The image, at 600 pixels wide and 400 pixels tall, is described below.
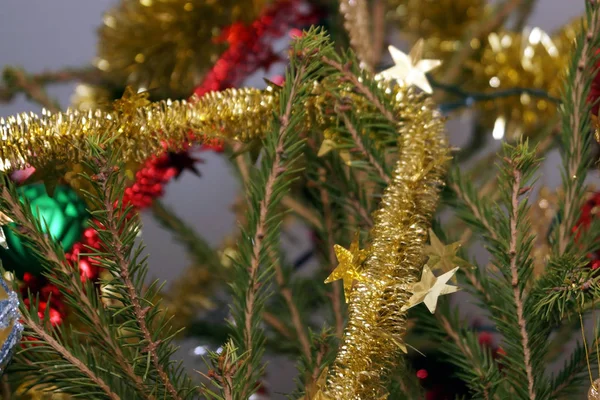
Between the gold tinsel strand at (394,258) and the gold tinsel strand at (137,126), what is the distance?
0.30 feet

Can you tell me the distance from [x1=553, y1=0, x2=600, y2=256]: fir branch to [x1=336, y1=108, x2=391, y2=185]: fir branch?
115 mm

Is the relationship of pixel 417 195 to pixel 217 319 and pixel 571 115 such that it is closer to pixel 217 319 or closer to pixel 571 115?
pixel 571 115

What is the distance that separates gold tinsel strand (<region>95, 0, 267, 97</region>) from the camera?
0.60 m

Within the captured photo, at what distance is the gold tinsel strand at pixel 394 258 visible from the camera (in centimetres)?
30

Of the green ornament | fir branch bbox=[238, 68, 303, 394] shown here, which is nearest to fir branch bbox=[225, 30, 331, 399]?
fir branch bbox=[238, 68, 303, 394]

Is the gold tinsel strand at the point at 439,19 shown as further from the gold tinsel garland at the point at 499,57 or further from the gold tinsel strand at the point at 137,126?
the gold tinsel strand at the point at 137,126

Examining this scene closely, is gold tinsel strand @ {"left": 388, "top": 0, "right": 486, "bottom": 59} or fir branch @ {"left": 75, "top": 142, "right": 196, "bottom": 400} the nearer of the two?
fir branch @ {"left": 75, "top": 142, "right": 196, "bottom": 400}

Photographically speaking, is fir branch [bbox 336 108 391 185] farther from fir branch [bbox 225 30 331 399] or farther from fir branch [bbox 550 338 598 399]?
fir branch [bbox 550 338 598 399]

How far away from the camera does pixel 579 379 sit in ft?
1.16

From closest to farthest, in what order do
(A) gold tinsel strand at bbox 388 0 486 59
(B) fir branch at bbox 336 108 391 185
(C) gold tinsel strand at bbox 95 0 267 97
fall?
(B) fir branch at bbox 336 108 391 185, (C) gold tinsel strand at bbox 95 0 267 97, (A) gold tinsel strand at bbox 388 0 486 59

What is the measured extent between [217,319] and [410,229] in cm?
44

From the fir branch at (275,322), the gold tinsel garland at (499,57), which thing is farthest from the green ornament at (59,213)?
the gold tinsel garland at (499,57)

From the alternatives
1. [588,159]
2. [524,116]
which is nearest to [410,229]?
[588,159]

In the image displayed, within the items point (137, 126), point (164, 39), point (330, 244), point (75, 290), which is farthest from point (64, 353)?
point (164, 39)
